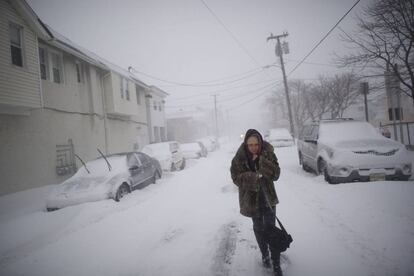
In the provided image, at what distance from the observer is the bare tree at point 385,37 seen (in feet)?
26.8

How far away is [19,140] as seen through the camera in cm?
900

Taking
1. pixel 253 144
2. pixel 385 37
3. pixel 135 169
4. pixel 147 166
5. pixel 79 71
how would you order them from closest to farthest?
1. pixel 253 144
2. pixel 135 169
3. pixel 385 37
4. pixel 147 166
5. pixel 79 71

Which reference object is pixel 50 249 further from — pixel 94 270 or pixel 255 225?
pixel 255 225

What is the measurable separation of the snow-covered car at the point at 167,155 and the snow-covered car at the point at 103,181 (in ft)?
11.6

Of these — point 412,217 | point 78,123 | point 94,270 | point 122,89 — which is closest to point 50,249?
point 94,270

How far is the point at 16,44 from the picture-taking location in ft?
30.2

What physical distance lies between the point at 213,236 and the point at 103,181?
4.30 metres

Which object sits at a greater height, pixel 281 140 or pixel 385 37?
pixel 385 37

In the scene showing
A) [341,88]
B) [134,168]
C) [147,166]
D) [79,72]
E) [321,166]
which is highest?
[79,72]

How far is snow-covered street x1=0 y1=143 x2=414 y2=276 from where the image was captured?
119 inches

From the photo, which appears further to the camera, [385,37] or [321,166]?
[385,37]

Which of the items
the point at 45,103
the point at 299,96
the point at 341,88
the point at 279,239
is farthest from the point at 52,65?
the point at 299,96

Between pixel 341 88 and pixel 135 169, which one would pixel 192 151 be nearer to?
pixel 135 169

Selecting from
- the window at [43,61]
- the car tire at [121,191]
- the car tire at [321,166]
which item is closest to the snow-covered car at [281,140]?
the car tire at [321,166]
